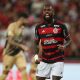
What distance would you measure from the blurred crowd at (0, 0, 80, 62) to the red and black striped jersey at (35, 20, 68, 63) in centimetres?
674

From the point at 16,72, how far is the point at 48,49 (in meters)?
3.55

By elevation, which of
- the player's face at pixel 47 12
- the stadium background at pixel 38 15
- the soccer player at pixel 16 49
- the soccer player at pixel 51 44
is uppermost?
the player's face at pixel 47 12

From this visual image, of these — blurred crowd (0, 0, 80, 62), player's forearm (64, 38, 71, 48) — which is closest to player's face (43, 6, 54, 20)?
player's forearm (64, 38, 71, 48)

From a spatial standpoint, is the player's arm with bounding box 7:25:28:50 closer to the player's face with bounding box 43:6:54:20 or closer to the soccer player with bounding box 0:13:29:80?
the soccer player with bounding box 0:13:29:80

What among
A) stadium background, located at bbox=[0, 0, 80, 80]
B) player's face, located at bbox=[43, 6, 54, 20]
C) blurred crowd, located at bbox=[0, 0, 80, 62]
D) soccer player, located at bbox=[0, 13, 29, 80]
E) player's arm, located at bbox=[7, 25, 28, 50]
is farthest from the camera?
blurred crowd, located at bbox=[0, 0, 80, 62]

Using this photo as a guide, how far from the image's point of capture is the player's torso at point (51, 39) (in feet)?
26.3

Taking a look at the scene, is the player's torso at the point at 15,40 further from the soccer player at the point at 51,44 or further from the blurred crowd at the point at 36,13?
the blurred crowd at the point at 36,13

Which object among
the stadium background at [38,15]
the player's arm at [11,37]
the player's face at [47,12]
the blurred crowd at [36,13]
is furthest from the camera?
the blurred crowd at [36,13]

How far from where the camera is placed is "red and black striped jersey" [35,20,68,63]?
8.01 meters

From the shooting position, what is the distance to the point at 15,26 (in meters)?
10.3

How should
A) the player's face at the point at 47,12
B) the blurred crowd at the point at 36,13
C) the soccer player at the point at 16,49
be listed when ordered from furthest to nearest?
1. the blurred crowd at the point at 36,13
2. the soccer player at the point at 16,49
3. the player's face at the point at 47,12

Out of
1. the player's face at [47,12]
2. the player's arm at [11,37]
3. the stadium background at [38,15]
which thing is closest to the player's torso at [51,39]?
the player's face at [47,12]

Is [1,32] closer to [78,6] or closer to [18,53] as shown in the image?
[78,6]

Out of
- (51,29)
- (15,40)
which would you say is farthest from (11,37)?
(51,29)
